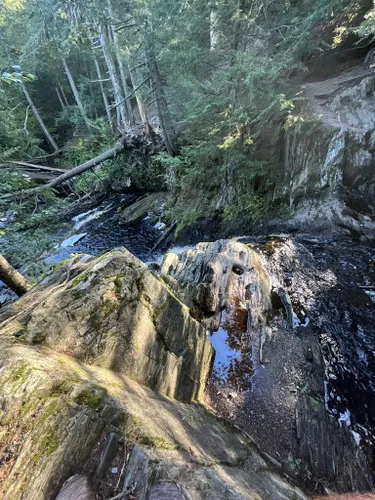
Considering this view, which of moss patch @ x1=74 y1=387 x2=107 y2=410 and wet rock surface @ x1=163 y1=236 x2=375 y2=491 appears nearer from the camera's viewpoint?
moss patch @ x1=74 y1=387 x2=107 y2=410

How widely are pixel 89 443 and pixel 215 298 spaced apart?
4.20 m

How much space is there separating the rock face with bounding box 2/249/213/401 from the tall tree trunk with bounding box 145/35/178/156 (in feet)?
37.3

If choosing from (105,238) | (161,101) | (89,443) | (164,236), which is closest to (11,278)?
(89,443)

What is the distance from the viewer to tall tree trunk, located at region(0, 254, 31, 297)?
5180mm

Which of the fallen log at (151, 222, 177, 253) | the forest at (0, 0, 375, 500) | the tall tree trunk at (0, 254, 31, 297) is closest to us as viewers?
the forest at (0, 0, 375, 500)

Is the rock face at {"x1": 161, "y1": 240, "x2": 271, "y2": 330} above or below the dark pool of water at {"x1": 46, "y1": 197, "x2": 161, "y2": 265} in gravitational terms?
above

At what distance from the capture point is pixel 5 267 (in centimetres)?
520

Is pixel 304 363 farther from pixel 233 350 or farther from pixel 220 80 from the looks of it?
pixel 220 80

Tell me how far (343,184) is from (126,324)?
8.55 meters

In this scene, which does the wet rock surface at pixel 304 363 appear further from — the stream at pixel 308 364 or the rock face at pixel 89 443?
the rock face at pixel 89 443

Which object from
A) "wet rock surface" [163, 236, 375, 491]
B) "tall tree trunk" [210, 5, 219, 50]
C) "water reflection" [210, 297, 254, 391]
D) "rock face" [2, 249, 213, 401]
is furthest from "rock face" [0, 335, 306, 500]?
"tall tree trunk" [210, 5, 219, 50]

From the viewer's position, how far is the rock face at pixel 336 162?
845cm

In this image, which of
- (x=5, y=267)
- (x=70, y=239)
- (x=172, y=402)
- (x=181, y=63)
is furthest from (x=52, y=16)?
(x=172, y=402)

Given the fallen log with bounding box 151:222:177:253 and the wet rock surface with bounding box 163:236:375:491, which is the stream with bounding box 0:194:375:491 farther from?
the fallen log with bounding box 151:222:177:253
